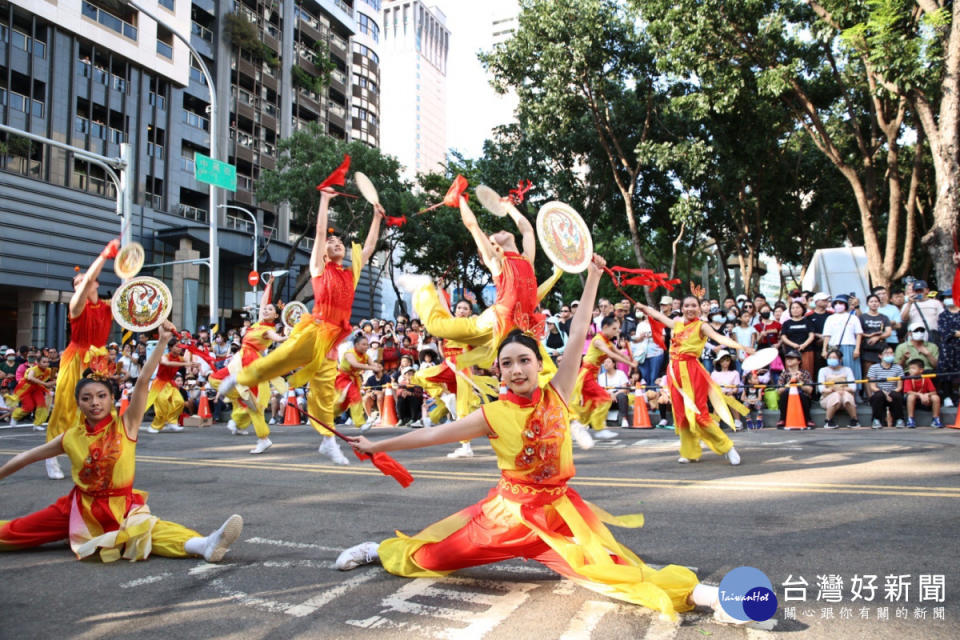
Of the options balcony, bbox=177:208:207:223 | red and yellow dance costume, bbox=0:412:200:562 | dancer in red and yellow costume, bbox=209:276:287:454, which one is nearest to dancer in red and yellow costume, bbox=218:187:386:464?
dancer in red and yellow costume, bbox=209:276:287:454

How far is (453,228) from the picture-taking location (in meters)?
31.1

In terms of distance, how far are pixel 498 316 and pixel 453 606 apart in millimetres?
4207

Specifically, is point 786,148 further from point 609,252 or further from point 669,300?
point 609,252

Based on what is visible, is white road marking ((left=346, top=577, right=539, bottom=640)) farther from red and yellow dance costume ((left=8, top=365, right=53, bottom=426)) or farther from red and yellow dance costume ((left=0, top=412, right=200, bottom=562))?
red and yellow dance costume ((left=8, top=365, right=53, bottom=426))

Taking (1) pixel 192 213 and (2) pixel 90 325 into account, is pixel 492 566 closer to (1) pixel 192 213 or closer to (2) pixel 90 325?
(2) pixel 90 325

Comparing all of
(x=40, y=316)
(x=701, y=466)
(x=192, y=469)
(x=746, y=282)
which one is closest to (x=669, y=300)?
(x=701, y=466)

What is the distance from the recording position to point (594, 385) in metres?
10.0

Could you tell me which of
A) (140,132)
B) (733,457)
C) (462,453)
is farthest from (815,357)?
(140,132)

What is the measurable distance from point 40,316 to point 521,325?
2734 cm

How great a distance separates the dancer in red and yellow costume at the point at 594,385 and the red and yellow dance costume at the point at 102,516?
19.3 ft

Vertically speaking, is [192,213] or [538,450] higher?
[192,213]

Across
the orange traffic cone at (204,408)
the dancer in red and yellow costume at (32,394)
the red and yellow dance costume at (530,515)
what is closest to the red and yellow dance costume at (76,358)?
the red and yellow dance costume at (530,515)

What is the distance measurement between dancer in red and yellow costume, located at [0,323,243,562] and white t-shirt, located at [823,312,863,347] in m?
10.7

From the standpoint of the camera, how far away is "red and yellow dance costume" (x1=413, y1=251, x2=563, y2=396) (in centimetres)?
732
